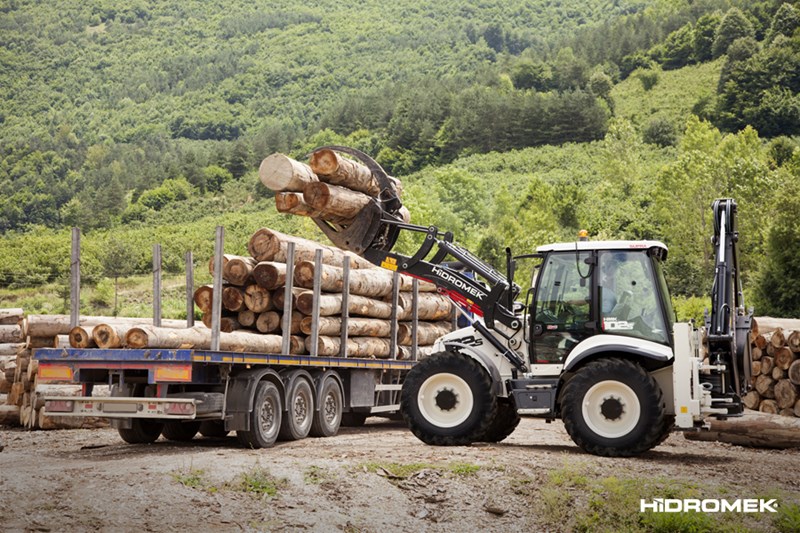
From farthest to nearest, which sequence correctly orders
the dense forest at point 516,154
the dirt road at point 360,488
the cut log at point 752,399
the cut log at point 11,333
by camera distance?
the dense forest at point 516,154 < the cut log at point 11,333 < the cut log at point 752,399 < the dirt road at point 360,488

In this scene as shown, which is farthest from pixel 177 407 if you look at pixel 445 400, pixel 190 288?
pixel 445 400

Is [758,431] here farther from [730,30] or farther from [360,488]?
[730,30]

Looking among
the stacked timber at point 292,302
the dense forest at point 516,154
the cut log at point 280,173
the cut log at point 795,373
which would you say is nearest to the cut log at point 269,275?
the stacked timber at point 292,302

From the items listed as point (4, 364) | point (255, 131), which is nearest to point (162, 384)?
point (4, 364)

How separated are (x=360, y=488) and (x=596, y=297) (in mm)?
4838

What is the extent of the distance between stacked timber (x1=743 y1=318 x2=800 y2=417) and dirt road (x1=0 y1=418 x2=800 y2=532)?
614cm

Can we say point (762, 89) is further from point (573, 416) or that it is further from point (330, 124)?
point (573, 416)

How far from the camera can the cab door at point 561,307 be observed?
14.2 meters

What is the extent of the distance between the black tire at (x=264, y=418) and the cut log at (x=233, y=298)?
5.62 feet

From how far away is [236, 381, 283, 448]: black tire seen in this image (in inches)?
584

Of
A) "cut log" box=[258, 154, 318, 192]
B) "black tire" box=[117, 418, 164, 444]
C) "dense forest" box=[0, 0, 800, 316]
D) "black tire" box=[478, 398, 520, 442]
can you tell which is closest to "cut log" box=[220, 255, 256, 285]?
"black tire" box=[117, 418, 164, 444]

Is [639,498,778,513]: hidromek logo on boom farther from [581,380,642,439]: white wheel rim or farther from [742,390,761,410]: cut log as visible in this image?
[742,390,761,410]: cut log

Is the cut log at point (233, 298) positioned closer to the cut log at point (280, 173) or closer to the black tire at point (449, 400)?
the cut log at point (280, 173)

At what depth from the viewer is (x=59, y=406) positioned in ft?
46.0
